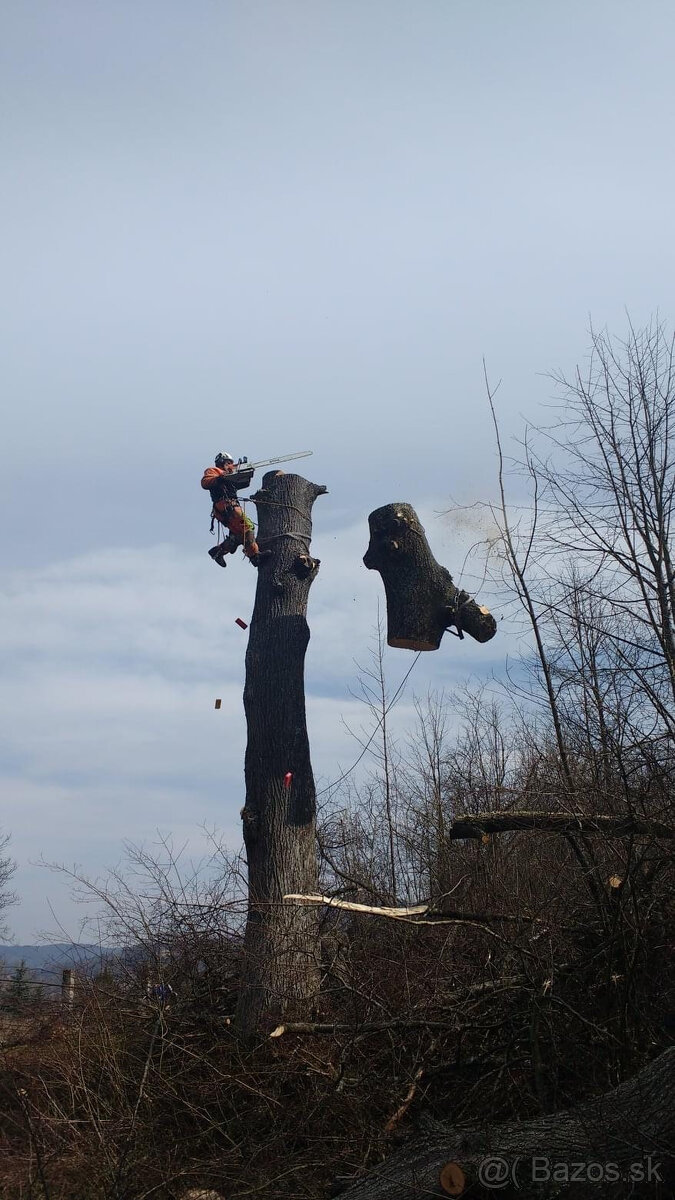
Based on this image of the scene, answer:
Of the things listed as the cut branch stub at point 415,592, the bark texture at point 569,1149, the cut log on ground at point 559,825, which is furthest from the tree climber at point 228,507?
the bark texture at point 569,1149

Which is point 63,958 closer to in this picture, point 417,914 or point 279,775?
point 279,775

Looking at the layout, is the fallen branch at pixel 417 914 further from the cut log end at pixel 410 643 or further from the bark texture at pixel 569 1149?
the cut log end at pixel 410 643

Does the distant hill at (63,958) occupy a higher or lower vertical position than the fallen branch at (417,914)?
lower

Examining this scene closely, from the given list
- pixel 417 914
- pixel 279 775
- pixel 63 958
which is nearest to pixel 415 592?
pixel 279 775

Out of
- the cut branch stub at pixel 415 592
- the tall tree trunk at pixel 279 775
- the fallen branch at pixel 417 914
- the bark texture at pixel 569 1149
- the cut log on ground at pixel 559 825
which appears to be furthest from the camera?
the cut branch stub at pixel 415 592

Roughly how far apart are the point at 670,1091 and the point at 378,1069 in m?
2.14

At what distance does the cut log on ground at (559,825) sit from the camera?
464 centimetres

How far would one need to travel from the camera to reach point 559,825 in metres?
5.08

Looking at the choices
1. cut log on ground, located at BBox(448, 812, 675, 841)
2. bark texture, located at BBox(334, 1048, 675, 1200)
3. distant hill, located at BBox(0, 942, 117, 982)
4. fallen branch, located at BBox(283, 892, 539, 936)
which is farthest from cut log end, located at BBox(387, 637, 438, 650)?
bark texture, located at BBox(334, 1048, 675, 1200)

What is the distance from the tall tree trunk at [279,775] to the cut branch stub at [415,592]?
682 millimetres

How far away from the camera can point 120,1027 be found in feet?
16.7

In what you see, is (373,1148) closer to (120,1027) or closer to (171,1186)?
(171,1186)

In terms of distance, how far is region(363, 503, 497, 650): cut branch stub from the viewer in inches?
244

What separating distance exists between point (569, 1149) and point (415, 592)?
12.5ft
